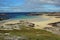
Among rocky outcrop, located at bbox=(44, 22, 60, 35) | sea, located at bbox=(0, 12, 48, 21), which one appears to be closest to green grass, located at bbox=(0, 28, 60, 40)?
rocky outcrop, located at bbox=(44, 22, 60, 35)

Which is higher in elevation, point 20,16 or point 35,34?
point 20,16

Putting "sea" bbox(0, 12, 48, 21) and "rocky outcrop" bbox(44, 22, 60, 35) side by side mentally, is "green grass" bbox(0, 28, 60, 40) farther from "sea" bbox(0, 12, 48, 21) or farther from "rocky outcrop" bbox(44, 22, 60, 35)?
"sea" bbox(0, 12, 48, 21)

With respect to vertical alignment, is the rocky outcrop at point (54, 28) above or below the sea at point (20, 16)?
below

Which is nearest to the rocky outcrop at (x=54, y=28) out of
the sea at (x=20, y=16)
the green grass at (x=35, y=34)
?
the green grass at (x=35, y=34)

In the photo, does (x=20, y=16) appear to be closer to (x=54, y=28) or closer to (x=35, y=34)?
(x=35, y=34)

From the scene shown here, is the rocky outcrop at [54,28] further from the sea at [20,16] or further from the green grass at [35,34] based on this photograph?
the sea at [20,16]

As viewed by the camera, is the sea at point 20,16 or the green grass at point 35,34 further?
the sea at point 20,16

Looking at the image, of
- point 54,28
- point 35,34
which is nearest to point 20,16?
point 35,34

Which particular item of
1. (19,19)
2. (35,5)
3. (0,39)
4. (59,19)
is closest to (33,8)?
(35,5)
